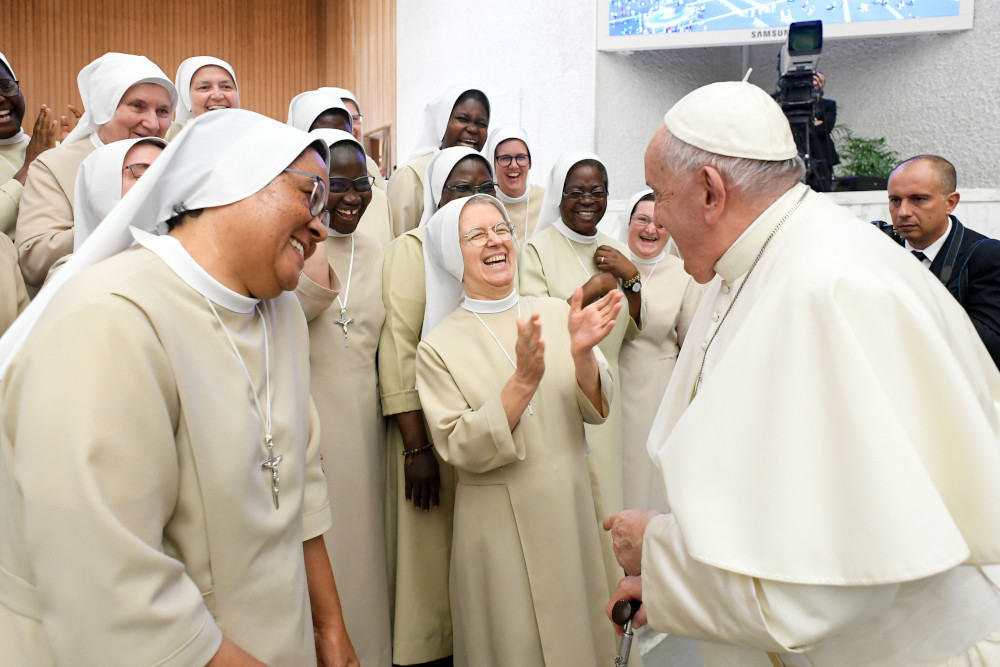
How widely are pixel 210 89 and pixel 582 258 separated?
2300 millimetres

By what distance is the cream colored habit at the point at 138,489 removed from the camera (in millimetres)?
1351

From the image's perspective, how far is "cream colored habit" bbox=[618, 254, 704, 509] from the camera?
4.07 m

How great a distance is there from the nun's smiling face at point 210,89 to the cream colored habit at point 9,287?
1807 mm

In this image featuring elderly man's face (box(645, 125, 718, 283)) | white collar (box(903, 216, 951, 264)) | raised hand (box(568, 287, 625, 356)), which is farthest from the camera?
white collar (box(903, 216, 951, 264))

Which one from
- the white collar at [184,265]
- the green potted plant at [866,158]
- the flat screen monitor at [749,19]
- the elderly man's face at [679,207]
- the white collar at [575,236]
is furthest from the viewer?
the green potted plant at [866,158]

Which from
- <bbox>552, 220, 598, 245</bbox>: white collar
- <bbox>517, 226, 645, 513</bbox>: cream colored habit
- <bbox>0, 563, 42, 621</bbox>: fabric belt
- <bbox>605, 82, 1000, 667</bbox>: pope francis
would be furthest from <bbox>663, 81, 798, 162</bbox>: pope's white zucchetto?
<bbox>552, 220, 598, 245</bbox>: white collar

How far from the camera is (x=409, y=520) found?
3.15m

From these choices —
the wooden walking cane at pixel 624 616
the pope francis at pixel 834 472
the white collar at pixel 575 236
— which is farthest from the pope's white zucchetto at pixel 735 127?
the white collar at pixel 575 236

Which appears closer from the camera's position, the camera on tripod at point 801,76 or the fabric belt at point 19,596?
the fabric belt at point 19,596

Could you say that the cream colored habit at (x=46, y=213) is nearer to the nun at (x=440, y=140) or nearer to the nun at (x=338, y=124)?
the nun at (x=338, y=124)

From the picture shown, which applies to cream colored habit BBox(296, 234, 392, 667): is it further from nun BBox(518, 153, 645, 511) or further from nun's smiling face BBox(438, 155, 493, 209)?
nun BBox(518, 153, 645, 511)

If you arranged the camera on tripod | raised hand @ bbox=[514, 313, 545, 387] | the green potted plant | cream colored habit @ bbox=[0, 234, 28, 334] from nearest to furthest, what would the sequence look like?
1. raised hand @ bbox=[514, 313, 545, 387]
2. cream colored habit @ bbox=[0, 234, 28, 334]
3. the camera on tripod
4. the green potted plant

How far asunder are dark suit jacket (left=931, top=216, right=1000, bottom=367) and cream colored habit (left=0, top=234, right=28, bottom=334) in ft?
13.3

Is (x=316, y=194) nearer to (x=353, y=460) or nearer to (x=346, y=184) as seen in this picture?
(x=346, y=184)
